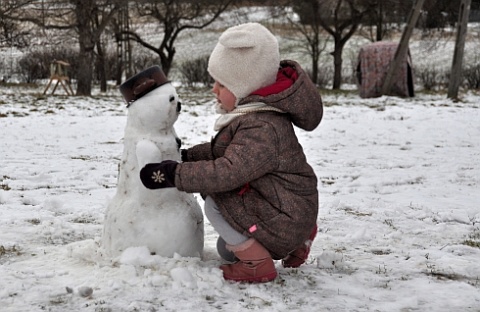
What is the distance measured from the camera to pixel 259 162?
87.1 inches

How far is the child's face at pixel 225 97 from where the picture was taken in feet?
7.94

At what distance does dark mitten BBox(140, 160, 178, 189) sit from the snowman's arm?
13 cm

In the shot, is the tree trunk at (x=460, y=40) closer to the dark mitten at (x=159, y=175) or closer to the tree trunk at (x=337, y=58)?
the tree trunk at (x=337, y=58)

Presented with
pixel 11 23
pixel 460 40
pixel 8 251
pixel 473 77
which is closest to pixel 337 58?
pixel 473 77

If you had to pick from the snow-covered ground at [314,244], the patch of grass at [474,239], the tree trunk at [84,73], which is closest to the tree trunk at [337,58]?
the tree trunk at [84,73]

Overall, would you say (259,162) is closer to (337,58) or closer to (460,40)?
(460,40)

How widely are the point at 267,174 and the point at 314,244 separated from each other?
87 centimetres

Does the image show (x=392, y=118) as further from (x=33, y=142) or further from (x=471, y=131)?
(x=33, y=142)

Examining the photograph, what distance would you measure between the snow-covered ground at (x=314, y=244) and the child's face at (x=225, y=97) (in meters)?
0.67

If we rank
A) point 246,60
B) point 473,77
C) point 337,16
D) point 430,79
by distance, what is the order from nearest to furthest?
point 246,60, point 473,77, point 430,79, point 337,16

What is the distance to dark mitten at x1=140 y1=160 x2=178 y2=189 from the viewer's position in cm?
222

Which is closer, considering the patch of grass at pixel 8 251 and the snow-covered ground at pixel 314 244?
the snow-covered ground at pixel 314 244

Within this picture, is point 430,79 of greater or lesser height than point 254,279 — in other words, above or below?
below

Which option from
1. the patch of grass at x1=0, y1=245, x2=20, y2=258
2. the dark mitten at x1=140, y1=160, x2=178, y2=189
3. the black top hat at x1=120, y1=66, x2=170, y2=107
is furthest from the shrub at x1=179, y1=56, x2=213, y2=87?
the dark mitten at x1=140, y1=160, x2=178, y2=189
